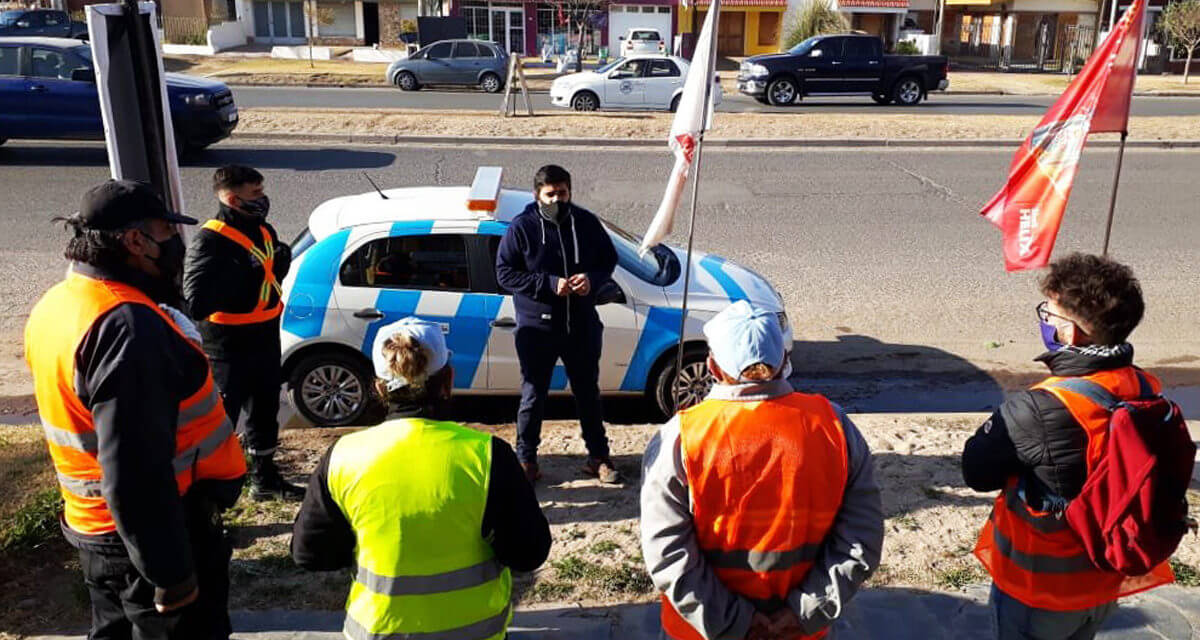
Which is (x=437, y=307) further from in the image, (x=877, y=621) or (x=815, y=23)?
(x=815, y=23)

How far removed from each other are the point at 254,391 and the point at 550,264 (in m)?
1.64

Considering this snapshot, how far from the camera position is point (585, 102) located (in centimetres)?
2341

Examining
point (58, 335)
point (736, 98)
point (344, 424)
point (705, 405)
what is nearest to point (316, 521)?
point (58, 335)

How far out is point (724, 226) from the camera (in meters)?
11.9

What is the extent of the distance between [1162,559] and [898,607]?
1.49 m

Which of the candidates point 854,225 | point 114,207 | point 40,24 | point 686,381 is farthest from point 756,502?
point 40,24

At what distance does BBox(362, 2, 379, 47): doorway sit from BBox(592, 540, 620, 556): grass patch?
45.6 meters

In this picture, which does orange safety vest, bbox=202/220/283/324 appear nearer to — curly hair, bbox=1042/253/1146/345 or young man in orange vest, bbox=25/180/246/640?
young man in orange vest, bbox=25/180/246/640

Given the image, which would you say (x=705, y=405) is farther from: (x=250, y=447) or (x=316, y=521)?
(x=250, y=447)

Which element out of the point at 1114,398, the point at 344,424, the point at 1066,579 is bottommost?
the point at 344,424

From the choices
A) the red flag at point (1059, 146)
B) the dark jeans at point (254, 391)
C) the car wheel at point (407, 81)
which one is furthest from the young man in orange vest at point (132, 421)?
the car wheel at point (407, 81)

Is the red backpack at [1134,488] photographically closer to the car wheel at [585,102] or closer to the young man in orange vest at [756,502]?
the young man in orange vest at [756,502]

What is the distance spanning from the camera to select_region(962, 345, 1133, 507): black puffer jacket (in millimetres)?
2861

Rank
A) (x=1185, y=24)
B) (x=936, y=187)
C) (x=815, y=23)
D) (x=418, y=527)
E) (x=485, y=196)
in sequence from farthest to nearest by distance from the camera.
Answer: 1. (x=815, y=23)
2. (x=1185, y=24)
3. (x=936, y=187)
4. (x=485, y=196)
5. (x=418, y=527)
